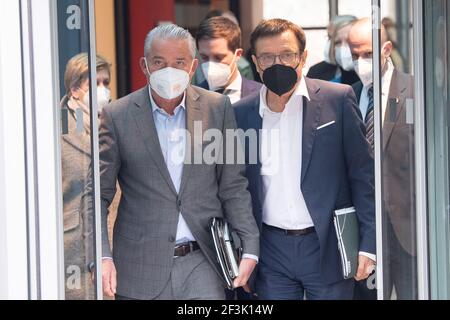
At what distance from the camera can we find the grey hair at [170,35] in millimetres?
4297

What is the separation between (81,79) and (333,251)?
1.16 m

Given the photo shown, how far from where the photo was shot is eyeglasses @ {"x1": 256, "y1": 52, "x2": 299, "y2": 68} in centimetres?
432

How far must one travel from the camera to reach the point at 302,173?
14.4 feet

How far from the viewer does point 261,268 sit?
4.46m

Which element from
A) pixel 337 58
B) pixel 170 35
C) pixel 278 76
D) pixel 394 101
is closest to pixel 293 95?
pixel 278 76

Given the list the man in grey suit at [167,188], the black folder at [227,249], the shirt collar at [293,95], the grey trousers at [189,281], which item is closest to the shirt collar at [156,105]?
the man in grey suit at [167,188]

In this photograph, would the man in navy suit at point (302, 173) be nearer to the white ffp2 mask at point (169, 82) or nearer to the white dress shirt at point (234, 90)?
the white dress shirt at point (234, 90)

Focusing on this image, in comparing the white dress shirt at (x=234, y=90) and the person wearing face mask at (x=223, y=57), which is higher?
the person wearing face mask at (x=223, y=57)

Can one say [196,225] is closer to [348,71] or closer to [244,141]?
[244,141]

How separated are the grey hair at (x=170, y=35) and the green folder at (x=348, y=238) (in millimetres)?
829

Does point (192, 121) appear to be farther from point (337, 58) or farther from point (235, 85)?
point (337, 58)

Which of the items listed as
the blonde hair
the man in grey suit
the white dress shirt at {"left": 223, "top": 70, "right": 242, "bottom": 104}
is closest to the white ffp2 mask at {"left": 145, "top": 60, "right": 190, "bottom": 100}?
the man in grey suit
